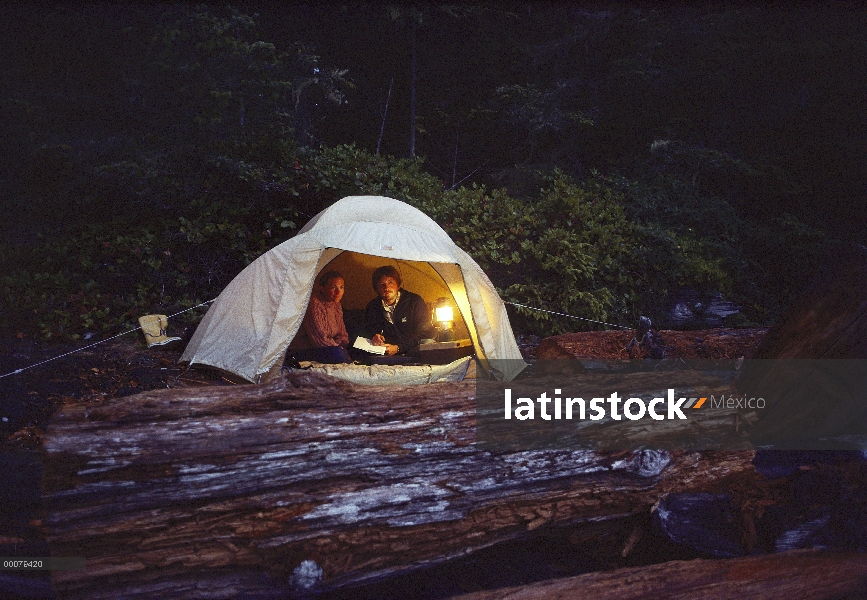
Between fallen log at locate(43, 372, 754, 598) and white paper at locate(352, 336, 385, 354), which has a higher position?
white paper at locate(352, 336, 385, 354)

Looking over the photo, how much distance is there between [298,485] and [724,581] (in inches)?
80.1

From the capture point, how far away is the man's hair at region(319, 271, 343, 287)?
6.16 metres

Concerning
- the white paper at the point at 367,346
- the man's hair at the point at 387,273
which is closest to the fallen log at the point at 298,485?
the white paper at the point at 367,346

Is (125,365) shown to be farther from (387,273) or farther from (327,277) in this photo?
(387,273)

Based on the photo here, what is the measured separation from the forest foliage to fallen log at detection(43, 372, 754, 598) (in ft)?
17.4

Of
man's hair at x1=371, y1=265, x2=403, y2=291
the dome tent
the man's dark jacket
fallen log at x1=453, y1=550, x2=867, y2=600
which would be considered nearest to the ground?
the dome tent

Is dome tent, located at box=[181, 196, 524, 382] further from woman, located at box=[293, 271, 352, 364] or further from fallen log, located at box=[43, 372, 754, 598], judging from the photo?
fallen log, located at box=[43, 372, 754, 598]

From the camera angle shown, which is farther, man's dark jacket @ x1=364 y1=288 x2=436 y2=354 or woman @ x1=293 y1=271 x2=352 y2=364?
man's dark jacket @ x1=364 y1=288 x2=436 y2=354

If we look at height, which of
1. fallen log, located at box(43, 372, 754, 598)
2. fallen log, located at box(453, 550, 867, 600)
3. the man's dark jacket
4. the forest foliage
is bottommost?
fallen log, located at box(453, 550, 867, 600)

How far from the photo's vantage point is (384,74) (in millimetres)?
16016

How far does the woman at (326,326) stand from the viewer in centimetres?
592

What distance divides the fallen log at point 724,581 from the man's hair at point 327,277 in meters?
4.21

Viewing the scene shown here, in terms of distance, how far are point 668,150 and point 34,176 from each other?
13.1 m

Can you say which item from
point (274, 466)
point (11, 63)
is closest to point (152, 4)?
point (11, 63)
